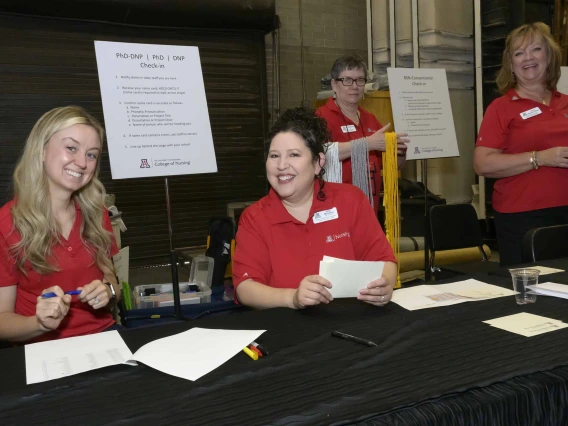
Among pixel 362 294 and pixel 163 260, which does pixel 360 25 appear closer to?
pixel 163 260

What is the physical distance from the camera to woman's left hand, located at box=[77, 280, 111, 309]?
62.1 inches

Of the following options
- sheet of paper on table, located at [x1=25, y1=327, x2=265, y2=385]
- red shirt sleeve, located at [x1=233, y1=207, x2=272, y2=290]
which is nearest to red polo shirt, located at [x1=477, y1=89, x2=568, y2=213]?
red shirt sleeve, located at [x1=233, y1=207, x2=272, y2=290]

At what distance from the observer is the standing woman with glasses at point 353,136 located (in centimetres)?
297

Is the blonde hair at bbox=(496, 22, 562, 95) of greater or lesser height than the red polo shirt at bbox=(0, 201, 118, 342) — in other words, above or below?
above

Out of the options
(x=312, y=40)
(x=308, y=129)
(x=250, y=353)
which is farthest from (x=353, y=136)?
(x=312, y=40)

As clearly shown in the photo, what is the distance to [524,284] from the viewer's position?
5.36ft

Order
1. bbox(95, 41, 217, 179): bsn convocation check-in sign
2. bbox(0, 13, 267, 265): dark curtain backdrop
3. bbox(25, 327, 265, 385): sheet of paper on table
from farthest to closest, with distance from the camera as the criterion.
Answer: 1. bbox(0, 13, 267, 265): dark curtain backdrop
2. bbox(95, 41, 217, 179): bsn convocation check-in sign
3. bbox(25, 327, 265, 385): sheet of paper on table

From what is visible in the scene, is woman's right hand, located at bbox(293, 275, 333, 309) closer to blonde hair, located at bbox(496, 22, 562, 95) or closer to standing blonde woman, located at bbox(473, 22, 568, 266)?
standing blonde woman, located at bbox(473, 22, 568, 266)

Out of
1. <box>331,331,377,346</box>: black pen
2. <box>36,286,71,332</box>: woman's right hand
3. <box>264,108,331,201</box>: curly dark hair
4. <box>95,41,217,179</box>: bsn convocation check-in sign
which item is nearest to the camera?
<box>331,331,377,346</box>: black pen

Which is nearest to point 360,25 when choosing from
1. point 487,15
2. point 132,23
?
point 487,15

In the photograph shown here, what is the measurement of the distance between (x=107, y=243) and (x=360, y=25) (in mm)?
5251

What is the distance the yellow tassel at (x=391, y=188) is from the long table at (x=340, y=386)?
5.75ft

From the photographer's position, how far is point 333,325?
4.83ft

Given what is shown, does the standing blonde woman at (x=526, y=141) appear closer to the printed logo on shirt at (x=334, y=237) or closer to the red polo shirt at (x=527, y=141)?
the red polo shirt at (x=527, y=141)
